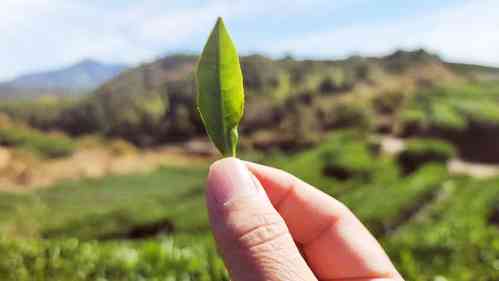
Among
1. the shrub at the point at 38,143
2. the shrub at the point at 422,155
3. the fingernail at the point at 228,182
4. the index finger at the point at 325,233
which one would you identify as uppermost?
the fingernail at the point at 228,182

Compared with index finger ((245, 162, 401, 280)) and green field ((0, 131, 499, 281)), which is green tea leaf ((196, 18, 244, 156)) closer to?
index finger ((245, 162, 401, 280))

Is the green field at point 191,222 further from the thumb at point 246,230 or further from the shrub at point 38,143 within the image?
the shrub at point 38,143

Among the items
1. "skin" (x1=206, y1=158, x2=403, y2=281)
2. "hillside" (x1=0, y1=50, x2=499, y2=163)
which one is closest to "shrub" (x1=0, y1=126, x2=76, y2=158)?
"hillside" (x1=0, y1=50, x2=499, y2=163)

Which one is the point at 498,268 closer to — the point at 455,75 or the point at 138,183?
the point at 138,183

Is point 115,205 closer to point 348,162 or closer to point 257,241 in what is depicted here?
point 348,162

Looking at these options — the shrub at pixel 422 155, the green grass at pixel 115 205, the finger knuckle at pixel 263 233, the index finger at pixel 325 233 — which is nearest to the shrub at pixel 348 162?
the shrub at pixel 422 155

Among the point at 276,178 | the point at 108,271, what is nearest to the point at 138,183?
the point at 108,271

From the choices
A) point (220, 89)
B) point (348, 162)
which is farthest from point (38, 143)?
point (220, 89)
